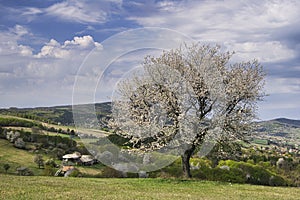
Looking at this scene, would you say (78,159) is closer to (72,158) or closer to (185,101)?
(72,158)

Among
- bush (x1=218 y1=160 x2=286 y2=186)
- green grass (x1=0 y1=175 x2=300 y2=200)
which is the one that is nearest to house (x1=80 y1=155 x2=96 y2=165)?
green grass (x1=0 y1=175 x2=300 y2=200)

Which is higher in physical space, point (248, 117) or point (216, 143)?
A: point (248, 117)

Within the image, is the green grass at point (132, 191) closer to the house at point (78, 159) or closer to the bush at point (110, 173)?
the bush at point (110, 173)

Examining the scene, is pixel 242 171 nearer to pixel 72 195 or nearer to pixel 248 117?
pixel 248 117

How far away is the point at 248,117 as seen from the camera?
28141mm

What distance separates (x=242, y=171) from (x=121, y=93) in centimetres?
1637

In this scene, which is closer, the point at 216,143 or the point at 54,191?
the point at 54,191

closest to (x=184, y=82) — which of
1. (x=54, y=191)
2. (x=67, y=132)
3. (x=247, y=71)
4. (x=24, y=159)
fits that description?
(x=247, y=71)

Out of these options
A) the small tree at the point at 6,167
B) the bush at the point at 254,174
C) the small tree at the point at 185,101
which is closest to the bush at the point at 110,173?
the small tree at the point at 185,101

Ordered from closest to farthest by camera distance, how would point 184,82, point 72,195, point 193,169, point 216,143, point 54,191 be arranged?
point 72,195
point 54,191
point 184,82
point 216,143
point 193,169

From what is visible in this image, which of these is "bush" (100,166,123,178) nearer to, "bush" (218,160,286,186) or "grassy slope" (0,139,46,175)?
"grassy slope" (0,139,46,175)

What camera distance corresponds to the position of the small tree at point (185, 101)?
26.6m

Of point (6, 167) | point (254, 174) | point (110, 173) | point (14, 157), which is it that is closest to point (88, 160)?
point (110, 173)

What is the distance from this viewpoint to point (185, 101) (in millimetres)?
26531
